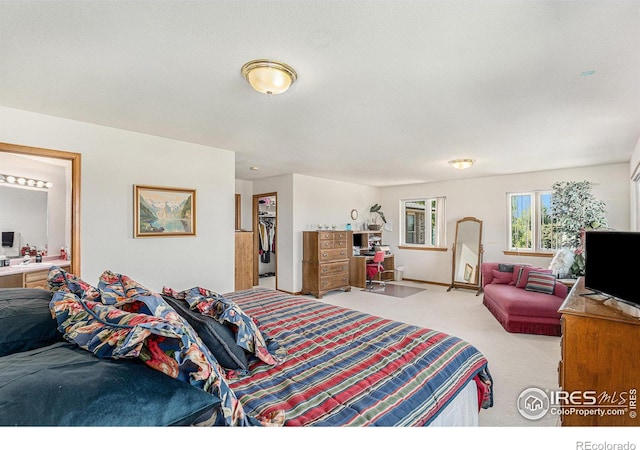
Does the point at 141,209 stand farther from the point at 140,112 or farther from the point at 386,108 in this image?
the point at 386,108

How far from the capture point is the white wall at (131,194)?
9.53 feet

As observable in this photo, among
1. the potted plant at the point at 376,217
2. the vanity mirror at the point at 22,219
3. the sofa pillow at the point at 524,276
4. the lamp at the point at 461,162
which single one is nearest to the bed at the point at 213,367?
the vanity mirror at the point at 22,219

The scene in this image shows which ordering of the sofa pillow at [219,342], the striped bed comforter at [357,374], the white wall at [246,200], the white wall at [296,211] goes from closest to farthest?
the striped bed comforter at [357,374], the sofa pillow at [219,342], the white wall at [296,211], the white wall at [246,200]

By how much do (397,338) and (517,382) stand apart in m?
1.59

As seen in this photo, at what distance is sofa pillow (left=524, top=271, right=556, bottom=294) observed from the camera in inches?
158

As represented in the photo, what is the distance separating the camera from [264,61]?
75.7 inches

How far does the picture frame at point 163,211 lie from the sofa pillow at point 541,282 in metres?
4.59

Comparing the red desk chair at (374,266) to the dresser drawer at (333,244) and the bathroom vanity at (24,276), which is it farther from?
the bathroom vanity at (24,276)

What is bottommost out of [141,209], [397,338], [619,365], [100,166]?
[619,365]

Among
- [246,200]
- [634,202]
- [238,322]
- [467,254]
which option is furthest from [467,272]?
[238,322]

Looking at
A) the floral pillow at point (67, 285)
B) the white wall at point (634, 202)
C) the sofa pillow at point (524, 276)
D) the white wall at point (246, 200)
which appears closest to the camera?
the floral pillow at point (67, 285)

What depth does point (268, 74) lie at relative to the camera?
197cm

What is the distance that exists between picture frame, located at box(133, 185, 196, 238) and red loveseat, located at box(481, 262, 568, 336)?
13.6 ft

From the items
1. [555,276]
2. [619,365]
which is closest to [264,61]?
[619,365]
